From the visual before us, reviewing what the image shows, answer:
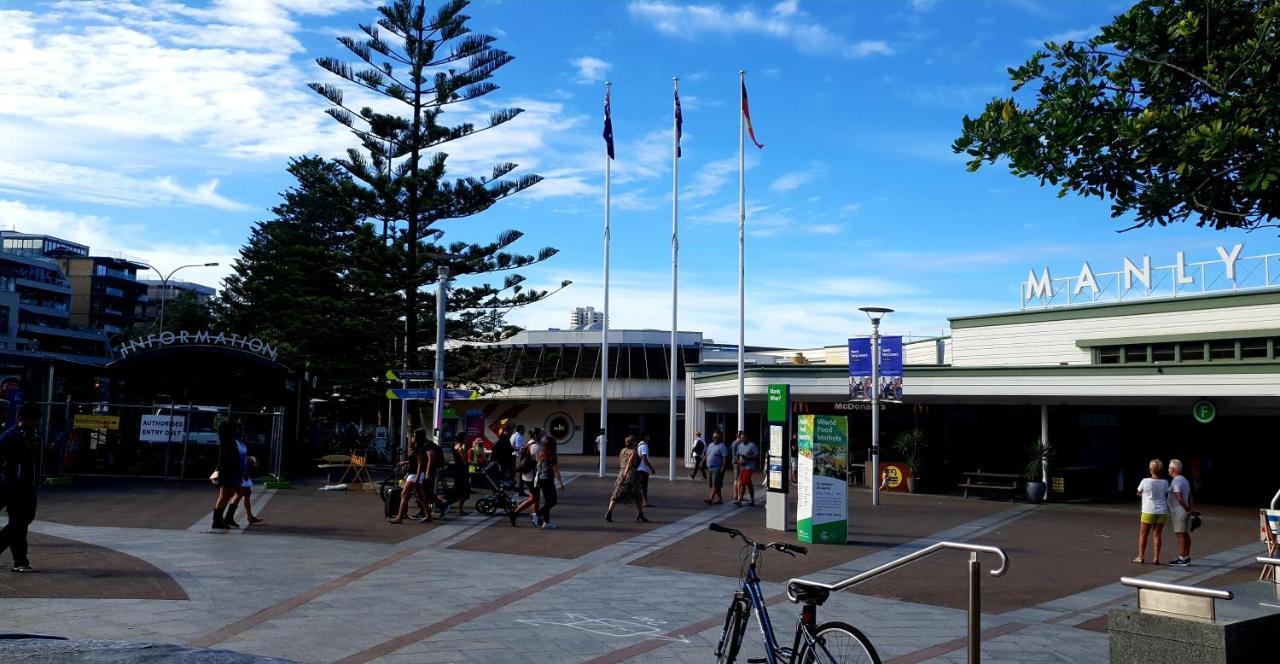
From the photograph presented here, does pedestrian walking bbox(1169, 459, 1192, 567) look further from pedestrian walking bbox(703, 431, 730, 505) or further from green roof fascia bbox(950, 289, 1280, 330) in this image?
green roof fascia bbox(950, 289, 1280, 330)

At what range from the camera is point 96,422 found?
21250 mm

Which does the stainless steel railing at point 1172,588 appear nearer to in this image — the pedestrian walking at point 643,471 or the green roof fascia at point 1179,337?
the pedestrian walking at point 643,471

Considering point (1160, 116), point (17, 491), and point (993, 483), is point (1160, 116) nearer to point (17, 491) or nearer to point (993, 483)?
point (17, 491)

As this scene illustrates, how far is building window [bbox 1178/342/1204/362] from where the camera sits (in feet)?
78.4

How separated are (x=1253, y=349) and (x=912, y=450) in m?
8.02

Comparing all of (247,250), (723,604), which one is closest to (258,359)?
(723,604)

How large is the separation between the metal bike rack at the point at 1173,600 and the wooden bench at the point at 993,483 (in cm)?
1832

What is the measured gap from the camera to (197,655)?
153 inches

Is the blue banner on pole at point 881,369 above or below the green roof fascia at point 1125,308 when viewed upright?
below

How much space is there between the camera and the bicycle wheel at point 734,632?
6383 millimetres

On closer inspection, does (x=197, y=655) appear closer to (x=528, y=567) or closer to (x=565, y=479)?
(x=528, y=567)

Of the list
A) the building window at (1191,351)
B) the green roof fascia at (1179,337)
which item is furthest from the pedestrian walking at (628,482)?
the building window at (1191,351)

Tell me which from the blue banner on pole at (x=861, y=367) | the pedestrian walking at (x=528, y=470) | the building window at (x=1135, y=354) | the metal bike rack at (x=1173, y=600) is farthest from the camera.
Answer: the building window at (x=1135, y=354)

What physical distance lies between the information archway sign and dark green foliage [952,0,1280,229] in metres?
6.06
